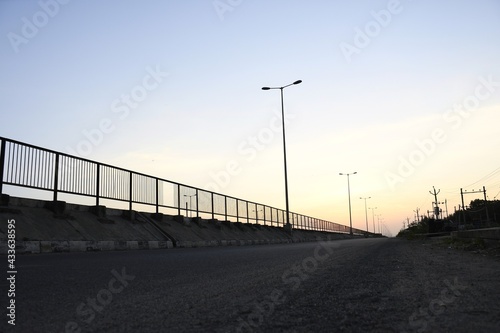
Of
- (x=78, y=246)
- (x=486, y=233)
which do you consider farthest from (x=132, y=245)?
(x=486, y=233)

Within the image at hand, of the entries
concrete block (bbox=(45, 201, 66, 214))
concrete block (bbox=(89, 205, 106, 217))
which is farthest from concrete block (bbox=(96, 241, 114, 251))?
concrete block (bbox=(89, 205, 106, 217))

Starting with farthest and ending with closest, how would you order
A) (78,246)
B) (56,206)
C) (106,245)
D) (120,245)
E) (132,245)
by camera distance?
(132,245), (120,245), (56,206), (106,245), (78,246)

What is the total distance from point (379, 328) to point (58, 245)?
10.9 meters

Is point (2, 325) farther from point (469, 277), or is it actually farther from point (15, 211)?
point (15, 211)

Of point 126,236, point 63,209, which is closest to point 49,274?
point 63,209

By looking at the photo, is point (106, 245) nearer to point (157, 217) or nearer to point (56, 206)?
point (56, 206)

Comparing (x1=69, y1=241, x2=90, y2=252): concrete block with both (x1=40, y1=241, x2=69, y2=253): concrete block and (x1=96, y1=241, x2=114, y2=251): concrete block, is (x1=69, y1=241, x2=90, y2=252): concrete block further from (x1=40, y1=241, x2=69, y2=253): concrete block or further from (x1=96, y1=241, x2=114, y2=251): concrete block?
(x1=96, y1=241, x2=114, y2=251): concrete block

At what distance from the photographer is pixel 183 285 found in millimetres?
4203

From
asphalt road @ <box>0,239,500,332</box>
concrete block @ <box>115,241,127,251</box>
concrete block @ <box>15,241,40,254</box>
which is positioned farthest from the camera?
concrete block @ <box>115,241,127,251</box>

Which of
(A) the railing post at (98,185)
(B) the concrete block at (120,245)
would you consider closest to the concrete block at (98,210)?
(A) the railing post at (98,185)

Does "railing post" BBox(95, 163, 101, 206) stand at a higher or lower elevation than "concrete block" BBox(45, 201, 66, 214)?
higher

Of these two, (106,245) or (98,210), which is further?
(98,210)

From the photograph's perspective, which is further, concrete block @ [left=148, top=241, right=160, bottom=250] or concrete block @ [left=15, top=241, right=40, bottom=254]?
concrete block @ [left=148, top=241, right=160, bottom=250]

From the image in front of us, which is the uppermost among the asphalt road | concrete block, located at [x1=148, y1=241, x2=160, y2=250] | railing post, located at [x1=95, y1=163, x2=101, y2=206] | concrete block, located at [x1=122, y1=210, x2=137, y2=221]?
railing post, located at [x1=95, y1=163, x2=101, y2=206]
